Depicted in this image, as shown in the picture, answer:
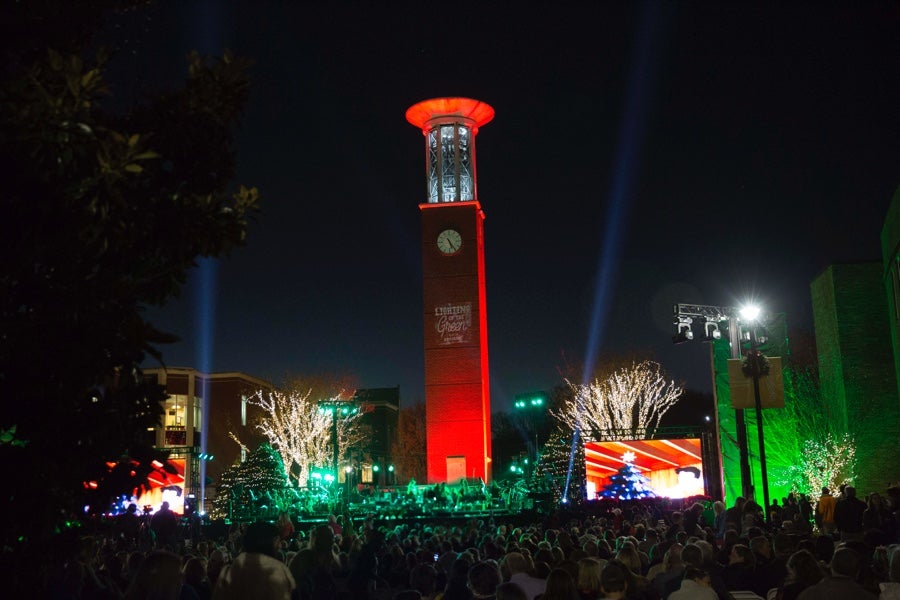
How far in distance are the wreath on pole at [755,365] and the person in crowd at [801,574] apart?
12937mm

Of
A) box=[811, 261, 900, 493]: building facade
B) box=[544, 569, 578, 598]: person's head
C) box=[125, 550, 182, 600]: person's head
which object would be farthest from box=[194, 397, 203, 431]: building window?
box=[544, 569, 578, 598]: person's head

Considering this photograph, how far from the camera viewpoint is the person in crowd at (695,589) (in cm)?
665

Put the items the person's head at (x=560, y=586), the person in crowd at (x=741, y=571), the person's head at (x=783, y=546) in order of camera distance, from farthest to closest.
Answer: the person's head at (x=783, y=546)
the person in crowd at (x=741, y=571)
the person's head at (x=560, y=586)

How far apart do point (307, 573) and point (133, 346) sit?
175 inches

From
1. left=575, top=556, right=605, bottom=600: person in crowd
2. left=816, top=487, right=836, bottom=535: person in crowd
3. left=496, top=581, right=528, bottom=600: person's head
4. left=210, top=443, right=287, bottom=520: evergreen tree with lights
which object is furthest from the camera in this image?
left=210, top=443, right=287, bottom=520: evergreen tree with lights

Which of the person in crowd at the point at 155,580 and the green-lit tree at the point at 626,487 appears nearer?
the person in crowd at the point at 155,580

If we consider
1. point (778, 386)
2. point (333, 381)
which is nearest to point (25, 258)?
point (778, 386)

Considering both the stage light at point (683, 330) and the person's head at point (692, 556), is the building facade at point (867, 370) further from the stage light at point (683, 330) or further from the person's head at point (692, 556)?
the person's head at point (692, 556)

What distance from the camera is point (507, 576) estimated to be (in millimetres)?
7922

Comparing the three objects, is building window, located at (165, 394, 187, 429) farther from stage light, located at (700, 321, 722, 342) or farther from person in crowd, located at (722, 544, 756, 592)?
person in crowd, located at (722, 544, 756, 592)

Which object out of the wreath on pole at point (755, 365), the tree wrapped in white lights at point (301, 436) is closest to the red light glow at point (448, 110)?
the tree wrapped in white lights at point (301, 436)

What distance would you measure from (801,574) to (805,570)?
0.15ft

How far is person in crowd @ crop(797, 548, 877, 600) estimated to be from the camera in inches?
238

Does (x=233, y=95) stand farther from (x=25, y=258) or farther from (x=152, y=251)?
(x=25, y=258)
